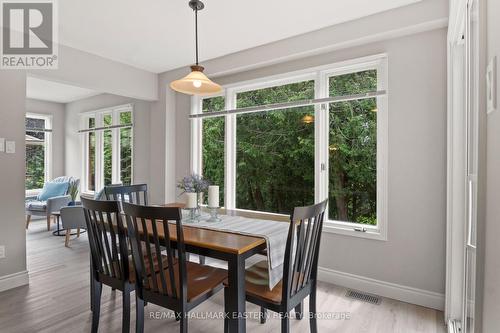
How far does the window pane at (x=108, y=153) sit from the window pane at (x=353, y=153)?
4204 millimetres

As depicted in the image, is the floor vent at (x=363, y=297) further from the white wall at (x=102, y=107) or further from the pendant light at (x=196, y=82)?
the white wall at (x=102, y=107)

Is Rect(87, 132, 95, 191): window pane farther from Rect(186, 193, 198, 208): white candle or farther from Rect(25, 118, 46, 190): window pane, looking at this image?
Rect(186, 193, 198, 208): white candle

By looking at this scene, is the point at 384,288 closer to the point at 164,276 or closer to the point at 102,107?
the point at 164,276

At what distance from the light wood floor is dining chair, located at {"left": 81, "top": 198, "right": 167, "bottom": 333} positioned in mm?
431

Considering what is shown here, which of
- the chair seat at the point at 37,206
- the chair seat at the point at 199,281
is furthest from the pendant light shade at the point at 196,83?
the chair seat at the point at 37,206

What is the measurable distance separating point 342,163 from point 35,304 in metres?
3.10

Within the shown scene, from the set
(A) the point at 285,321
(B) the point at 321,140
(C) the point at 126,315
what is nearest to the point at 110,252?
(C) the point at 126,315

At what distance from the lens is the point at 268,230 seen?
1922mm

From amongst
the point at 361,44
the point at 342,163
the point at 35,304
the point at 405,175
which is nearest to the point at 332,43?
the point at 361,44

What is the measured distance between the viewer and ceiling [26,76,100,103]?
4.83 meters

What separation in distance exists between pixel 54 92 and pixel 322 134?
5.28 m

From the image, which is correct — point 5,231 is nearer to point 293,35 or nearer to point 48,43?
point 48,43

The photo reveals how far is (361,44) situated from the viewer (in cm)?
271

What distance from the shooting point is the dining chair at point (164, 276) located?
148 centimetres
